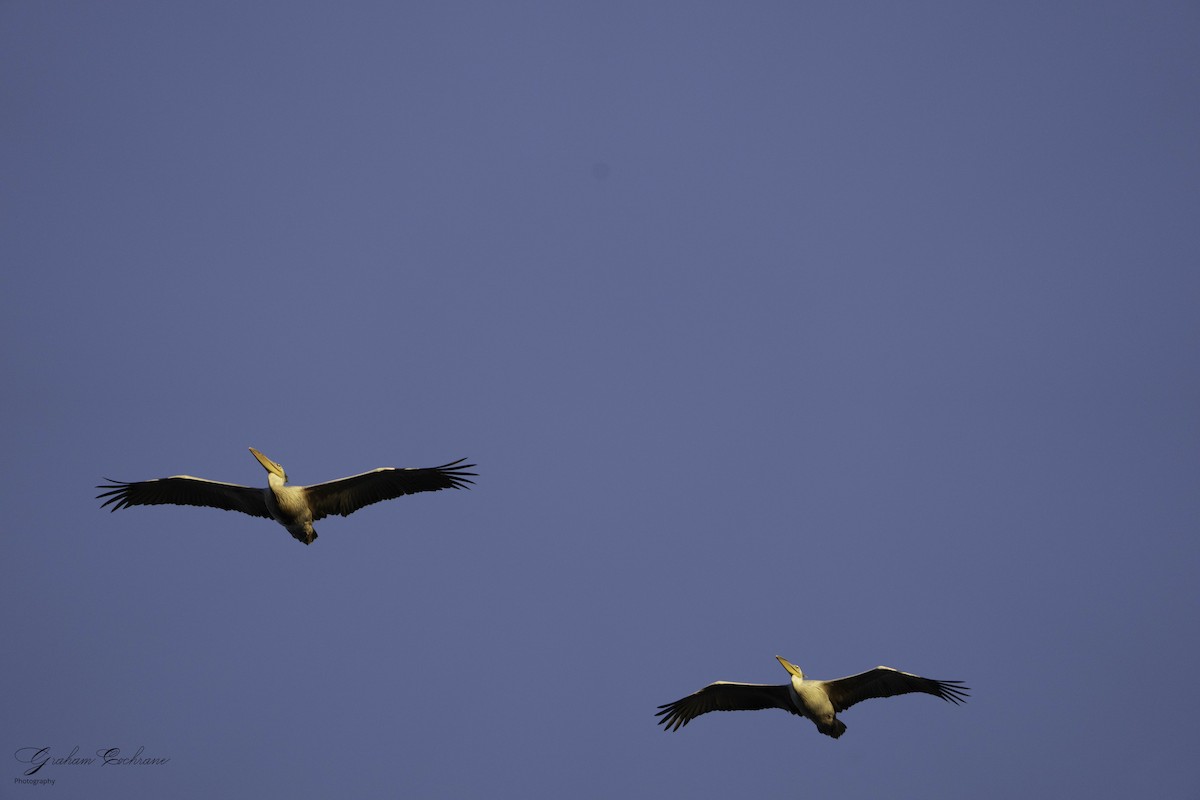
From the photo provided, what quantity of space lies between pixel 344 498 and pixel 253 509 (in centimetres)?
226

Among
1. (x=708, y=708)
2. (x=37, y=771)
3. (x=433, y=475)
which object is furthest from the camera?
(x=37, y=771)

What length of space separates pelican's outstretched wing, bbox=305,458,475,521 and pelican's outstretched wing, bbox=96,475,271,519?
1277 mm

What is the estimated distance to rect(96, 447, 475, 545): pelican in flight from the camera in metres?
23.1

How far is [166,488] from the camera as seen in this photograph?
2383 centimetres

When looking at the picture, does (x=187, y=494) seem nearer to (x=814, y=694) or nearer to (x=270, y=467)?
(x=270, y=467)

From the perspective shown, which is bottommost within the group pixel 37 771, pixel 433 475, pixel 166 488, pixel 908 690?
pixel 908 690

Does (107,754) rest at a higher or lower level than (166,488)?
lower

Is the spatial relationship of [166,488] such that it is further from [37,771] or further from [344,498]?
[37,771]

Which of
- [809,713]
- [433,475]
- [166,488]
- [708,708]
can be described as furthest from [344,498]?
[809,713]

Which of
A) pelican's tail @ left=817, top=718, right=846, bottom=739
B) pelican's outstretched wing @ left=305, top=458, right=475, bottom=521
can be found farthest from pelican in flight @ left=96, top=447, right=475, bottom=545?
pelican's tail @ left=817, top=718, right=846, bottom=739

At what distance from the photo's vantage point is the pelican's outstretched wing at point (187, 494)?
2356 cm

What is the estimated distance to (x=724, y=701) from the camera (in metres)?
25.2

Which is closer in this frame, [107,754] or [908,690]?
[908,690]

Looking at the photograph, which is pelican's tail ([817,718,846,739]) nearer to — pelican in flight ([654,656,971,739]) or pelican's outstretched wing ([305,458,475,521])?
pelican in flight ([654,656,971,739])
